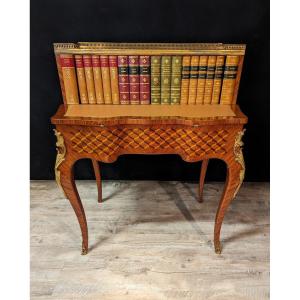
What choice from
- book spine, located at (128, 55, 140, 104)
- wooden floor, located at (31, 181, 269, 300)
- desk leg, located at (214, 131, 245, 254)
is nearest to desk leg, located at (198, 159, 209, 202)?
wooden floor, located at (31, 181, 269, 300)

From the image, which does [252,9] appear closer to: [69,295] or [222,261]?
[222,261]

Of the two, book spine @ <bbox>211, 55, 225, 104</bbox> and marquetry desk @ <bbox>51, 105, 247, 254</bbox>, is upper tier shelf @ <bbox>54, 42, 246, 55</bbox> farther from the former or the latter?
marquetry desk @ <bbox>51, 105, 247, 254</bbox>

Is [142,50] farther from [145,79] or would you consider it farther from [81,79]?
[81,79]

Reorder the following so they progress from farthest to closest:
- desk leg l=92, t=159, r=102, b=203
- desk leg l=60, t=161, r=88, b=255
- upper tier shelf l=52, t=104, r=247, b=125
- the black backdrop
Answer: desk leg l=92, t=159, r=102, b=203
the black backdrop
desk leg l=60, t=161, r=88, b=255
upper tier shelf l=52, t=104, r=247, b=125

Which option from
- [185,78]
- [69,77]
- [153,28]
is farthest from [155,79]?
[153,28]

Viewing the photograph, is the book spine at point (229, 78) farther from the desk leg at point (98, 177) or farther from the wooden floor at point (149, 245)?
the desk leg at point (98, 177)

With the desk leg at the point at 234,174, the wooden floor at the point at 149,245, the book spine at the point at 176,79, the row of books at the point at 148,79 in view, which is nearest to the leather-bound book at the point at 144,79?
the row of books at the point at 148,79

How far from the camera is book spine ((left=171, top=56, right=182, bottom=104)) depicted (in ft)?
4.84

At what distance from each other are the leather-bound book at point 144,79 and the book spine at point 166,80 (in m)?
0.06

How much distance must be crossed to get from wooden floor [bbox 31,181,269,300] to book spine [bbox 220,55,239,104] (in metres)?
0.76

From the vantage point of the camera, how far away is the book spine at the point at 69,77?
1.47 metres

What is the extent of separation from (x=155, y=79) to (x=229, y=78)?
322 mm

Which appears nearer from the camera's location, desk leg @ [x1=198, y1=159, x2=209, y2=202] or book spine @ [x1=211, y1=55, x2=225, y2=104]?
book spine @ [x1=211, y1=55, x2=225, y2=104]

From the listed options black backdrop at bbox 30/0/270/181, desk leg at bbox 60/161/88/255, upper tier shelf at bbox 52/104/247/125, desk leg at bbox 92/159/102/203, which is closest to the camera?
upper tier shelf at bbox 52/104/247/125
